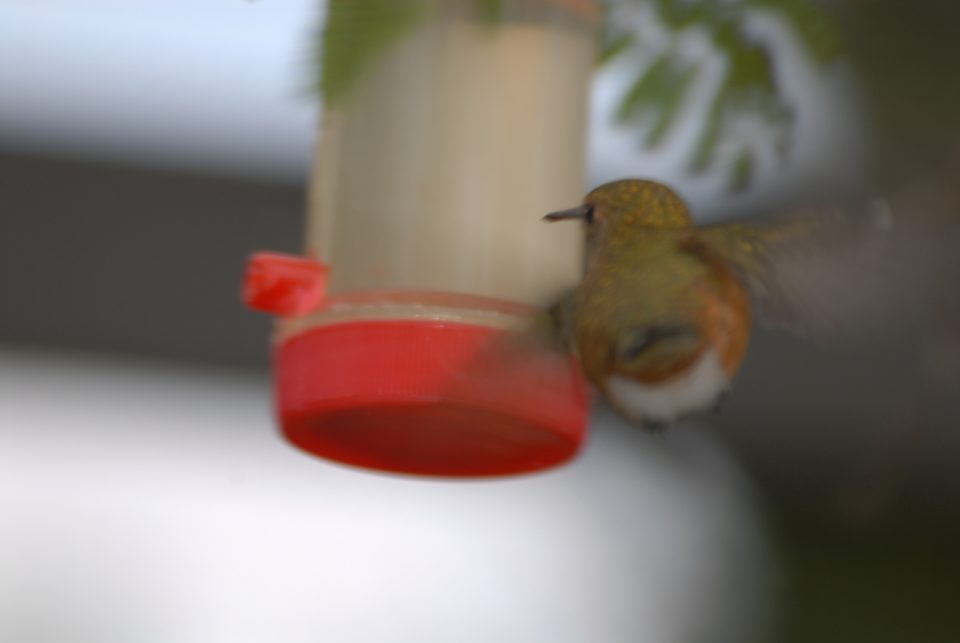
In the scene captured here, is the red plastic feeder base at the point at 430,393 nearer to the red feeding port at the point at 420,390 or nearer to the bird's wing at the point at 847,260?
the red feeding port at the point at 420,390

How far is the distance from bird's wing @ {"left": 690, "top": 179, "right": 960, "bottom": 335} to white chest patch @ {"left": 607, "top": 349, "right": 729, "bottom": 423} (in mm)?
91

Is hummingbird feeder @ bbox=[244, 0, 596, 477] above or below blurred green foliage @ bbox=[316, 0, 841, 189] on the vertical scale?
below

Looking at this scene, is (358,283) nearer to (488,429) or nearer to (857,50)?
(488,429)

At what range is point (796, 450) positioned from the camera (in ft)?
12.1

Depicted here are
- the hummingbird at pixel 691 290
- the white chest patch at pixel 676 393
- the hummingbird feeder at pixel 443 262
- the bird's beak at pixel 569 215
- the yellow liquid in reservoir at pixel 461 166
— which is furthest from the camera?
the yellow liquid in reservoir at pixel 461 166

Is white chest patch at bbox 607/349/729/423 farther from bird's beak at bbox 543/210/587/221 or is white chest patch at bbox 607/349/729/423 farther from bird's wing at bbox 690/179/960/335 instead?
bird's beak at bbox 543/210/587/221

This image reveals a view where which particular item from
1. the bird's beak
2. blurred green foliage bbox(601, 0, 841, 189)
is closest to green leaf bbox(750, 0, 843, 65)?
blurred green foliage bbox(601, 0, 841, 189)

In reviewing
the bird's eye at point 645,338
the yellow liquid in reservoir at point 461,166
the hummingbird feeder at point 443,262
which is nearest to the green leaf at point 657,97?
the bird's eye at point 645,338

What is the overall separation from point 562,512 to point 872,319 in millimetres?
3896

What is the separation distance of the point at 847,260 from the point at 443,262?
2.29 feet

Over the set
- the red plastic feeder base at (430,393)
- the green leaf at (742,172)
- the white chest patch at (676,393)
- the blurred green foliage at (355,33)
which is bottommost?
the red plastic feeder base at (430,393)

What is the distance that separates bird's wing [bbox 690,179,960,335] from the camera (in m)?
1.18

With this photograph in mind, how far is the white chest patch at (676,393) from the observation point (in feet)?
5.29

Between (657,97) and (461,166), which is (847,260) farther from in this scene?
(461,166)
